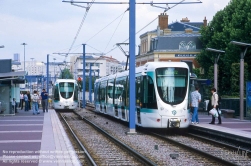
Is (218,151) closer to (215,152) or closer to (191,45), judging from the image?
(215,152)

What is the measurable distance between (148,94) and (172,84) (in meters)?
1.03

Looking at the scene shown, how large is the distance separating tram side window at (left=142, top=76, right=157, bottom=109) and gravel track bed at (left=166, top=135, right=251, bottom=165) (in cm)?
177

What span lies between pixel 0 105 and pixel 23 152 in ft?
72.6

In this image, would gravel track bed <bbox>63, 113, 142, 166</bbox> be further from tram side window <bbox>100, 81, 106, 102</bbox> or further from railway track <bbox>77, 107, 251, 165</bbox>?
tram side window <bbox>100, 81, 106, 102</bbox>

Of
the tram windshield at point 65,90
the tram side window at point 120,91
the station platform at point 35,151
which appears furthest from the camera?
the tram windshield at point 65,90

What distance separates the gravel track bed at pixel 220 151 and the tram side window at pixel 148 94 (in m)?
1.77

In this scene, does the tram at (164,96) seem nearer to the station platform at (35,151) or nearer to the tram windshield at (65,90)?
the station platform at (35,151)

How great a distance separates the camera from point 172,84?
2188cm

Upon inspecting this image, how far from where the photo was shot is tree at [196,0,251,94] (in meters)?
52.6

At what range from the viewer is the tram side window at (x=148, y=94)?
21708 millimetres

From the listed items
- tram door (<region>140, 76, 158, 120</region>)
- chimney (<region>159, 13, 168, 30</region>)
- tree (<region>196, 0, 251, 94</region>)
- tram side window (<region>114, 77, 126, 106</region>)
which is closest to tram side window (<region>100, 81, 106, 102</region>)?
tram side window (<region>114, 77, 126, 106</region>)

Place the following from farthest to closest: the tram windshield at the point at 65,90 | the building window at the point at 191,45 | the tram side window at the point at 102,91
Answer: the building window at the point at 191,45 < the tram windshield at the point at 65,90 < the tram side window at the point at 102,91

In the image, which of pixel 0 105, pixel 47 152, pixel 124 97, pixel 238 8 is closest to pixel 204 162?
pixel 47 152

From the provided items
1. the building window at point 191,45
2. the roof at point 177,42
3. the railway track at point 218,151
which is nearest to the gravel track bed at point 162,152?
the railway track at point 218,151
